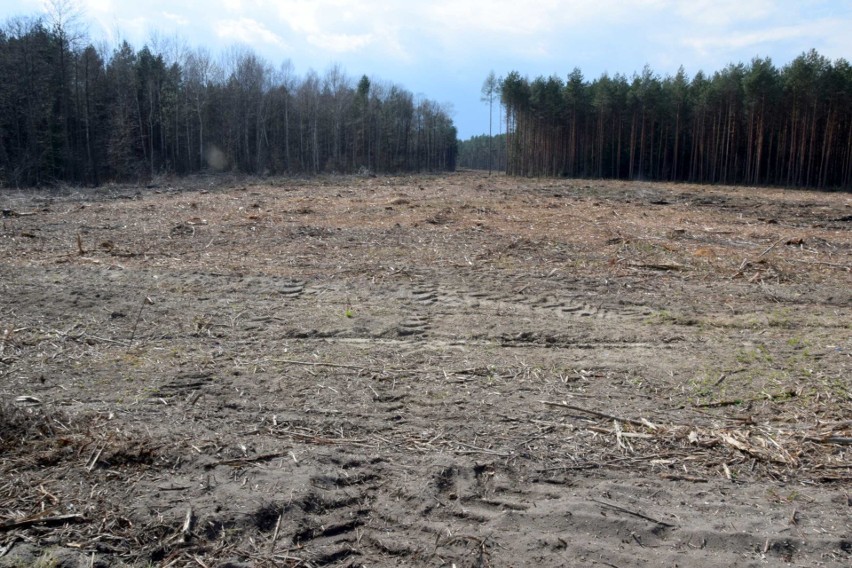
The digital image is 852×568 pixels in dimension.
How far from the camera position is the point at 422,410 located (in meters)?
4.67

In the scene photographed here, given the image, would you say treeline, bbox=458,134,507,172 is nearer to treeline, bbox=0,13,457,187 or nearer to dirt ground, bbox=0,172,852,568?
treeline, bbox=0,13,457,187

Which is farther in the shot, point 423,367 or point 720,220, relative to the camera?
point 720,220

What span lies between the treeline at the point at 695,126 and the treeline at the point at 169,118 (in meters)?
16.5

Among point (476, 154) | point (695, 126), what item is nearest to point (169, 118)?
point (695, 126)

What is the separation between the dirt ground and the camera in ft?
10.2

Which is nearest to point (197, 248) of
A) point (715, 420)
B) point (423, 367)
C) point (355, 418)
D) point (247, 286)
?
point (247, 286)

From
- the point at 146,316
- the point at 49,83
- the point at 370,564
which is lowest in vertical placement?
the point at 370,564

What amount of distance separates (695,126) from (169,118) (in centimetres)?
4037

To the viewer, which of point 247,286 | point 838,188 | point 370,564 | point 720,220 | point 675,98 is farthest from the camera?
point 675,98

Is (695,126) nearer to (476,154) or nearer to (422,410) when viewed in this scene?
(422,410)

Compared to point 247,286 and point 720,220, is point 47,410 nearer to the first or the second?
point 247,286

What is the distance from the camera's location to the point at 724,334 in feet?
21.6

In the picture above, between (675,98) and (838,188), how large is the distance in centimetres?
1587

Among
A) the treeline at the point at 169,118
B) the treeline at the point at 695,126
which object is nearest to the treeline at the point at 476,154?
the treeline at the point at 169,118
